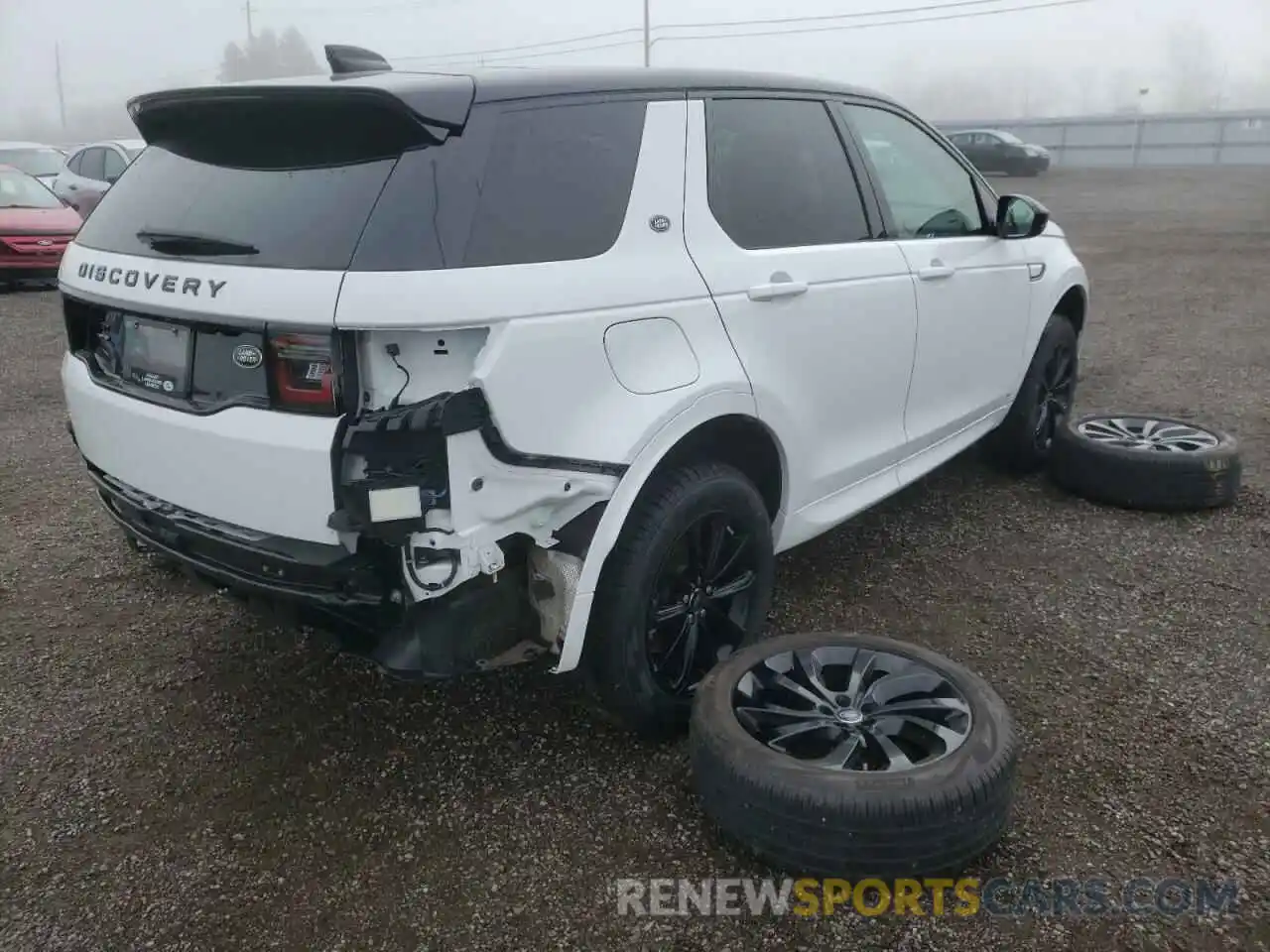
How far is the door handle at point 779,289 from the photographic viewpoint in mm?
2928

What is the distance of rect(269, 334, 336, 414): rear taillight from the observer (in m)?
2.25

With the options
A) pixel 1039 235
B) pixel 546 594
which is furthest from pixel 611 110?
pixel 1039 235

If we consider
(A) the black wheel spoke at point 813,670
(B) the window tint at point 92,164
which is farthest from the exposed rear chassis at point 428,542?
(B) the window tint at point 92,164

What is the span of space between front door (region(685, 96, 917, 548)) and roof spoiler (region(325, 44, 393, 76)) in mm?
943

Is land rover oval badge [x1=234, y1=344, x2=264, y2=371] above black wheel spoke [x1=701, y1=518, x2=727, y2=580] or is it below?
above

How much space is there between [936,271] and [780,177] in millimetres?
873

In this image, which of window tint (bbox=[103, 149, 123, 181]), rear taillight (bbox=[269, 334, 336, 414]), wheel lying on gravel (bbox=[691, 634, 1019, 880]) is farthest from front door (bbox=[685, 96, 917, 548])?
window tint (bbox=[103, 149, 123, 181])

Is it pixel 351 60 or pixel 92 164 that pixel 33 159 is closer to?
pixel 92 164

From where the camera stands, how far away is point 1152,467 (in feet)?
14.7

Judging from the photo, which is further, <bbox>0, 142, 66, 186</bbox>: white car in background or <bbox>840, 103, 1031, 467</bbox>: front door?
<bbox>0, 142, 66, 186</bbox>: white car in background

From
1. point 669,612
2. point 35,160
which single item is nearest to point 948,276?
point 669,612

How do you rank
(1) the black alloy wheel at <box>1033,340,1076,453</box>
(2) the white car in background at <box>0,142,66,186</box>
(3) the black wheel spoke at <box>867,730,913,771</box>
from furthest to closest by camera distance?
(2) the white car in background at <box>0,142,66,186</box> → (1) the black alloy wheel at <box>1033,340,1076,453</box> → (3) the black wheel spoke at <box>867,730,913,771</box>

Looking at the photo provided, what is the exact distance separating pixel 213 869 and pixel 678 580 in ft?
4.53

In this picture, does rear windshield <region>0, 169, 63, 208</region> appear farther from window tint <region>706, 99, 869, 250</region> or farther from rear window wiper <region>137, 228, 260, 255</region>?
window tint <region>706, 99, 869, 250</region>
